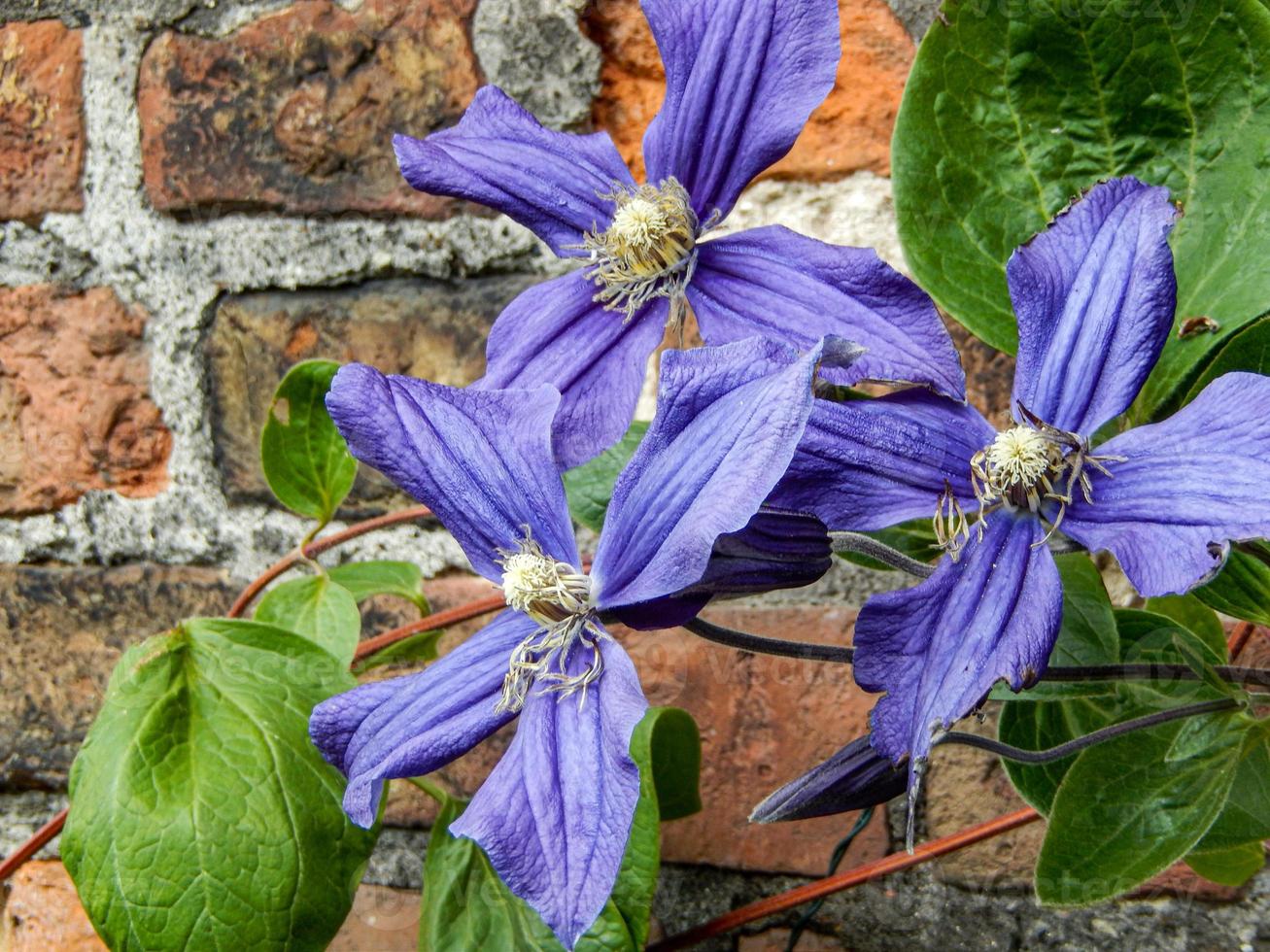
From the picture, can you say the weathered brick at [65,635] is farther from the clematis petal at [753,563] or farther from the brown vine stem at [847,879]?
Answer: the clematis petal at [753,563]

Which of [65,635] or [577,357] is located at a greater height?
[577,357]

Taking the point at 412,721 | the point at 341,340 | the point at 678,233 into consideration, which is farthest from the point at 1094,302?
the point at 341,340

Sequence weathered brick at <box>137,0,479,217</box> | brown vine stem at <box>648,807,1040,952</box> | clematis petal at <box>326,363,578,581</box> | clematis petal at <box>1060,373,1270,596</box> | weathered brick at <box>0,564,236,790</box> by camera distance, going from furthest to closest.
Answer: weathered brick at <box>0,564,236,790</box> → weathered brick at <box>137,0,479,217</box> → brown vine stem at <box>648,807,1040,952</box> → clematis petal at <box>326,363,578,581</box> → clematis petal at <box>1060,373,1270,596</box>

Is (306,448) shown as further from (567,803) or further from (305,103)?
(567,803)

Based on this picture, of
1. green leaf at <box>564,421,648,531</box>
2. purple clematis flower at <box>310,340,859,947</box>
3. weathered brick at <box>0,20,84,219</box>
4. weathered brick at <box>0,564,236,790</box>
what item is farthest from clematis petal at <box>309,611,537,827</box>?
weathered brick at <box>0,20,84,219</box>

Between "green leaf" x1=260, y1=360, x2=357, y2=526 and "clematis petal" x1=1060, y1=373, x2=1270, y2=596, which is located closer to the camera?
"clematis petal" x1=1060, y1=373, x2=1270, y2=596

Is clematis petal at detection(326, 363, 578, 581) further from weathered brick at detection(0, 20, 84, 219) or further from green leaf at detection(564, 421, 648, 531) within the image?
weathered brick at detection(0, 20, 84, 219)

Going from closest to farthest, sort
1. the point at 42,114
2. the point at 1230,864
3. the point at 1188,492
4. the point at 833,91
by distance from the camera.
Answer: the point at 1188,492 < the point at 1230,864 < the point at 833,91 < the point at 42,114

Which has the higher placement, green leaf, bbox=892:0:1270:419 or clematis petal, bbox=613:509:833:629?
green leaf, bbox=892:0:1270:419
